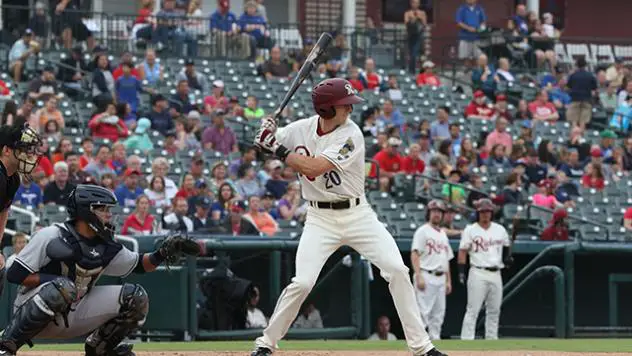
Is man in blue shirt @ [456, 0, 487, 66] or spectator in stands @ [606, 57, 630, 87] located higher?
man in blue shirt @ [456, 0, 487, 66]

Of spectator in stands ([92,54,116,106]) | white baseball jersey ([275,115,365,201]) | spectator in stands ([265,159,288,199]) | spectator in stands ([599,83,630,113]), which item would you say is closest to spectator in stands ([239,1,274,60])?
spectator in stands ([92,54,116,106])

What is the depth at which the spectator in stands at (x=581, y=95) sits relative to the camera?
22781mm

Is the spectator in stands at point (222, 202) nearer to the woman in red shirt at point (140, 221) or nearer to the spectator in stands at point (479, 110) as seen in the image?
the woman in red shirt at point (140, 221)

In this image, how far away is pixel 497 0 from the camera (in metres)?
28.5

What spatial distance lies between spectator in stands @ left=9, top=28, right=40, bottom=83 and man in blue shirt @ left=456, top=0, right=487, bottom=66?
8.00m

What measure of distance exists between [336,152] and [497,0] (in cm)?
1987

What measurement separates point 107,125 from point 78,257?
30.0 feet

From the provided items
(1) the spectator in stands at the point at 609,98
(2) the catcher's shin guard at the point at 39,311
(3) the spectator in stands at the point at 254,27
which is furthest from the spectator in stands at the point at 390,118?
(2) the catcher's shin guard at the point at 39,311

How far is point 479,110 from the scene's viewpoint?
71.0 ft

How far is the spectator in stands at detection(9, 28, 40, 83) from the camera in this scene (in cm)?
1897

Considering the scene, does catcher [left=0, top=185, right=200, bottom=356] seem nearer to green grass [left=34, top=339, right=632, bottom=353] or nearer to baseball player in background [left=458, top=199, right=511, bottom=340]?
green grass [left=34, top=339, right=632, bottom=353]

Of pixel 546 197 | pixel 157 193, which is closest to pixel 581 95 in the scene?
pixel 546 197

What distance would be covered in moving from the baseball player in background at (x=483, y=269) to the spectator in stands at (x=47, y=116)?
204 inches

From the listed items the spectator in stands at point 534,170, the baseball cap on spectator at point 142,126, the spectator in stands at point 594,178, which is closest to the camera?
the baseball cap on spectator at point 142,126
